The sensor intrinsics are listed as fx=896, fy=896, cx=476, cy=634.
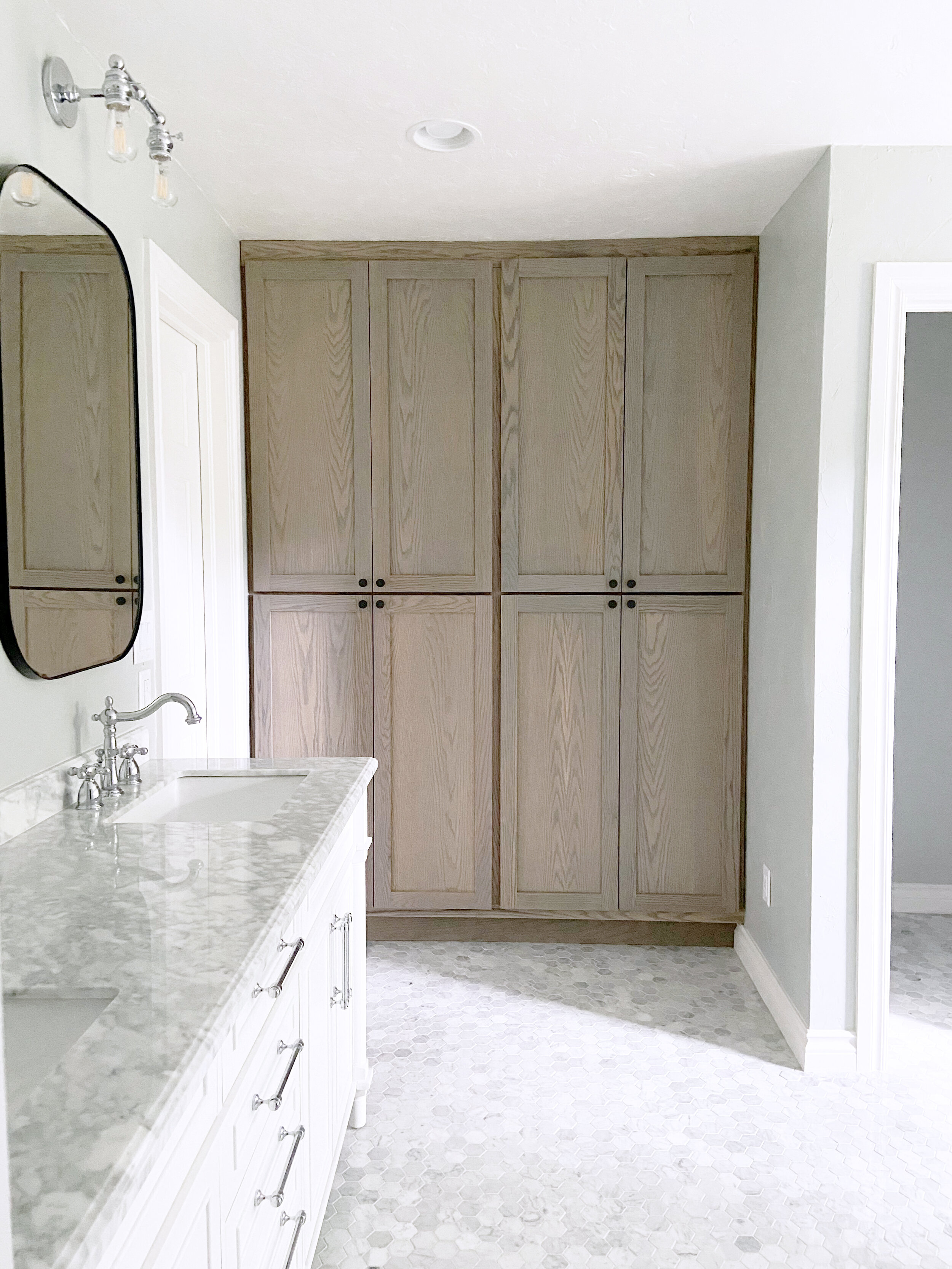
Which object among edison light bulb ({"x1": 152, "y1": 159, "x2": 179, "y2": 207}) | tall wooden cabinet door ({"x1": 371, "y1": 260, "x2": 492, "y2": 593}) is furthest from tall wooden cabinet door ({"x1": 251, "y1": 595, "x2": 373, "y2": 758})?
edison light bulb ({"x1": 152, "y1": 159, "x2": 179, "y2": 207})

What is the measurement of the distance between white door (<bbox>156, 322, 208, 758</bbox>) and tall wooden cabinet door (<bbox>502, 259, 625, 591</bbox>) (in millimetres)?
989

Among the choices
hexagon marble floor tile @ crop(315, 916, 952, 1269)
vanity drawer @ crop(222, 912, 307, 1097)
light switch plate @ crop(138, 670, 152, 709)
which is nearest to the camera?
vanity drawer @ crop(222, 912, 307, 1097)

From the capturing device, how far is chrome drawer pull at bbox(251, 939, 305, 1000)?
3.69ft

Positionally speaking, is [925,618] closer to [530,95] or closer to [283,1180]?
[530,95]

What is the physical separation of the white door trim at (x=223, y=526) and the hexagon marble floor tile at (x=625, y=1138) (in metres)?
0.97

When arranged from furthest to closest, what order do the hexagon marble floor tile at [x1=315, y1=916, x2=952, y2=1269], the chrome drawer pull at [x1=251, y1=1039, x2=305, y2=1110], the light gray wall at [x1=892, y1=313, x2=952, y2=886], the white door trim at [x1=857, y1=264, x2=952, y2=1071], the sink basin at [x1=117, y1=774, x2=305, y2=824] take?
the light gray wall at [x1=892, y1=313, x2=952, y2=886]
the white door trim at [x1=857, y1=264, x2=952, y2=1071]
the sink basin at [x1=117, y1=774, x2=305, y2=824]
the hexagon marble floor tile at [x1=315, y1=916, x2=952, y2=1269]
the chrome drawer pull at [x1=251, y1=1039, x2=305, y2=1110]

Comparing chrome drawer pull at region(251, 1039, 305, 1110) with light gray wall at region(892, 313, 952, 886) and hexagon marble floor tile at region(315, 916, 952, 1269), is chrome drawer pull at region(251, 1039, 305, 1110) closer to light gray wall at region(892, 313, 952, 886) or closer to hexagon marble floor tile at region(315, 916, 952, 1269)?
hexagon marble floor tile at region(315, 916, 952, 1269)

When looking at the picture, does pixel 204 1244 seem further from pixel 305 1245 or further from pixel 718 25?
pixel 718 25

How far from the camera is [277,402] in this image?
9.78 feet

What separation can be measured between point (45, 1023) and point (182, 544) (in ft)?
6.28

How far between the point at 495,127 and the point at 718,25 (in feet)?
1.99

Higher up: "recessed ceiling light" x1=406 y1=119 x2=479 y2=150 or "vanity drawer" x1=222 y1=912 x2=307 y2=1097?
"recessed ceiling light" x1=406 y1=119 x2=479 y2=150

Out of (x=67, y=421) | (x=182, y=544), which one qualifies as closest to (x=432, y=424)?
(x=182, y=544)

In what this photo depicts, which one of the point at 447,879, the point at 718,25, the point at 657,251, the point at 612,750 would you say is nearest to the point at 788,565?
the point at 612,750
